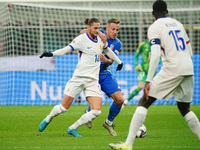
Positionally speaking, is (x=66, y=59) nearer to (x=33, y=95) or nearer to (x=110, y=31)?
(x=33, y=95)

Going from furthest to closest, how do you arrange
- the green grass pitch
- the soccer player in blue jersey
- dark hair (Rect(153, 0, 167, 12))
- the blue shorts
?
1. the blue shorts
2. the soccer player in blue jersey
3. the green grass pitch
4. dark hair (Rect(153, 0, 167, 12))

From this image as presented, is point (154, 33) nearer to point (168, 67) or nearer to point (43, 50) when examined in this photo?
point (168, 67)

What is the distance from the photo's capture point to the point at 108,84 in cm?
870

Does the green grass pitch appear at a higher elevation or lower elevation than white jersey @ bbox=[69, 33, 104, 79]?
lower

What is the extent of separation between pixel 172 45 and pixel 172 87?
1.92 ft

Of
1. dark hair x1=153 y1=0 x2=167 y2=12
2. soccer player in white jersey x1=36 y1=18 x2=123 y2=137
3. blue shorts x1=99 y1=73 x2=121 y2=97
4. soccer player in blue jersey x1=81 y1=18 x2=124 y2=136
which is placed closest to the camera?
dark hair x1=153 y1=0 x2=167 y2=12

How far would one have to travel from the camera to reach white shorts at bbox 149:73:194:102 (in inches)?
232


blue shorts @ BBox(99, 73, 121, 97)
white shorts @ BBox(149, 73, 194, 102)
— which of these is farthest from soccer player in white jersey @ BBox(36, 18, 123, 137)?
white shorts @ BBox(149, 73, 194, 102)

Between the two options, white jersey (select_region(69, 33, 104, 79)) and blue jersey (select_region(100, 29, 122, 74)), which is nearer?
white jersey (select_region(69, 33, 104, 79))

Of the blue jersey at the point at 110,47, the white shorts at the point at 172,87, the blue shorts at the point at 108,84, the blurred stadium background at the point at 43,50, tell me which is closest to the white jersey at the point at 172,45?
the white shorts at the point at 172,87

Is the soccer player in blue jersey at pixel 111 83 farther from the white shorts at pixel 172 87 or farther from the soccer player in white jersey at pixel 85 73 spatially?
the white shorts at pixel 172 87

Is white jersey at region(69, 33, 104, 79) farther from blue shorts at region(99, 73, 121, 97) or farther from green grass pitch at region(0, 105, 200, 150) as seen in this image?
green grass pitch at region(0, 105, 200, 150)

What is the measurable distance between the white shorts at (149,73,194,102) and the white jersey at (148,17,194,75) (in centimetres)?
10

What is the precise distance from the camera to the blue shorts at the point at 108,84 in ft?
28.4
